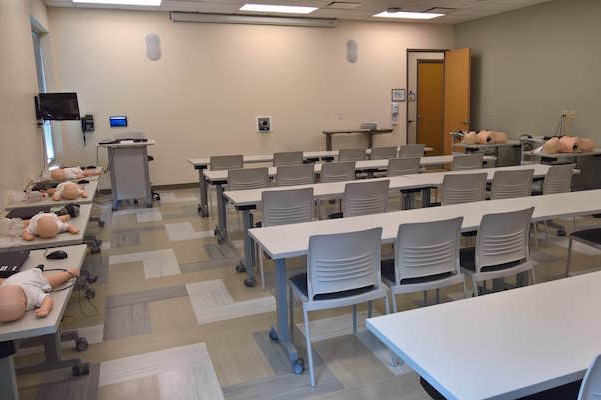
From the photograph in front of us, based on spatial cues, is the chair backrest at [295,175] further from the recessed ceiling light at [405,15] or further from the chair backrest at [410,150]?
the recessed ceiling light at [405,15]

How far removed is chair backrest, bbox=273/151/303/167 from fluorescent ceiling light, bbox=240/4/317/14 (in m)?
3.21

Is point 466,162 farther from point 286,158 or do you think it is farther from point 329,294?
point 329,294

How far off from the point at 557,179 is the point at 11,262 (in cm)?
487

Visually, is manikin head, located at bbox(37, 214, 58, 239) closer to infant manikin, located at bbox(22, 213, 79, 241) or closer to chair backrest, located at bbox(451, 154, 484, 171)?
infant manikin, located at bbox(22, 213, 79, 241)

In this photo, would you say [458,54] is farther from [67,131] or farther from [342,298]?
[342,298]

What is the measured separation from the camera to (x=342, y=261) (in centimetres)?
271

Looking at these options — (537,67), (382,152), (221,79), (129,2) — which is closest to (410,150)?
(382,152)

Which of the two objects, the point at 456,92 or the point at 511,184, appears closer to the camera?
the point at 511,184

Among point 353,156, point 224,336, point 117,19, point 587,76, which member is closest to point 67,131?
point 117,19

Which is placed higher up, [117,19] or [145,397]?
[117,19]

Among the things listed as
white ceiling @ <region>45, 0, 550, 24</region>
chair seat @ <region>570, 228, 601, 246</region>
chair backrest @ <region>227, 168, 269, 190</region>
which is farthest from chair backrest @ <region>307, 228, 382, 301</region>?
white ceiling @ <region>45, 0, 550, 24</region>

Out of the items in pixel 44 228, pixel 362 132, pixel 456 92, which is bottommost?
pixel 44 228

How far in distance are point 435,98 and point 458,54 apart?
127 centimetres

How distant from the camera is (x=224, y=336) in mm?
3361
